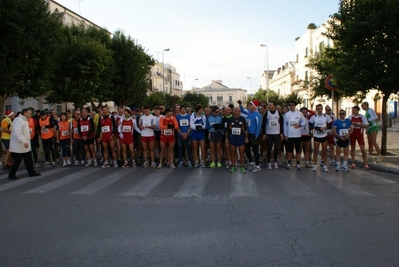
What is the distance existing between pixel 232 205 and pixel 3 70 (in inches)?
430

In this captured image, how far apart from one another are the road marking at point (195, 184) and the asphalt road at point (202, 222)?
3 cm

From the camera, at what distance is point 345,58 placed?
41.8ft

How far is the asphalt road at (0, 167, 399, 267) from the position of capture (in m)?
4.37

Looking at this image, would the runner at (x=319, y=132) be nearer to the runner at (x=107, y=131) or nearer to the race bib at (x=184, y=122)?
the race bib at (x=184, y=122)

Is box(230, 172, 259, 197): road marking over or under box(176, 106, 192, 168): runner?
under

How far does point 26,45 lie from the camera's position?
13570 millimetres

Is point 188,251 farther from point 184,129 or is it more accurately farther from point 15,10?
point 15,10

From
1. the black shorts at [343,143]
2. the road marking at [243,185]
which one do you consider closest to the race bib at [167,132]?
the road marking at [243,185]

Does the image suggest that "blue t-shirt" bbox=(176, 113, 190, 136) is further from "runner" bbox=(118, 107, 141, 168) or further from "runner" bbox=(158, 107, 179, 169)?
"runner" bbox=(118, 107, 141, 168)

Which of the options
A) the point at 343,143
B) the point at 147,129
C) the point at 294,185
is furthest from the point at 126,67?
the point at 294,185

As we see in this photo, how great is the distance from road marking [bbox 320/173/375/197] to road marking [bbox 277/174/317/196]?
0.72m

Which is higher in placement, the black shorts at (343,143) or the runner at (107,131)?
the runner at (107,131)

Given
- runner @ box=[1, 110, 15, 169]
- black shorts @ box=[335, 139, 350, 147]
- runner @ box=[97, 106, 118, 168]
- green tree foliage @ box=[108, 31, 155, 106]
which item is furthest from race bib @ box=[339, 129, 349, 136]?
green tree foliage @ box=[108, 31, 155, 106]

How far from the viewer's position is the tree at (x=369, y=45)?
11.7 meters
